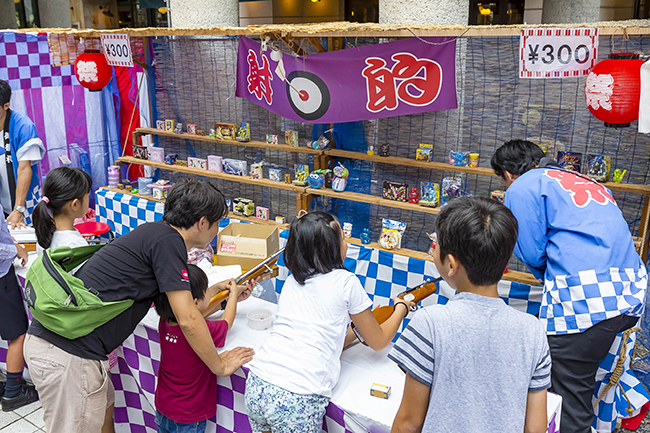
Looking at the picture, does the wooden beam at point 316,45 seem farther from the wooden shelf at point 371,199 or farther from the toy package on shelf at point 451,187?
the toy package on shelf at point 451,187

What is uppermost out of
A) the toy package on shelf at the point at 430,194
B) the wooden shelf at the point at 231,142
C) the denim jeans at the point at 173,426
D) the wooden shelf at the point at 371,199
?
the wooden shelf at the point at 231,142

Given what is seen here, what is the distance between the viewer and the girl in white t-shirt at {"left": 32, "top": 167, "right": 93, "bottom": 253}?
8.86ft

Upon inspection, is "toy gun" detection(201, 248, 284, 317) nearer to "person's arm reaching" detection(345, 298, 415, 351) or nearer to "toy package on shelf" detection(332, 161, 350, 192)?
"person's arm reaching" detection(345, 298, 415, 351)

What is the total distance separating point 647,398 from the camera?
3.22 m

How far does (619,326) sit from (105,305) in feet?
7.89

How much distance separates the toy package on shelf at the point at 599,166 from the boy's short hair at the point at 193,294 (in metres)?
2.83

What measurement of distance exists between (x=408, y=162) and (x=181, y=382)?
8.64ft

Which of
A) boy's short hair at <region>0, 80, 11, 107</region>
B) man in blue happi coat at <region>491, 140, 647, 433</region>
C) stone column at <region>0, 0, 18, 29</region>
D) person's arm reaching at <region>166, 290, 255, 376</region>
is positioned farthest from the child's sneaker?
stone column at <region>0, 0, 18, 29</region>

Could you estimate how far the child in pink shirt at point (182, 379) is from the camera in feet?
7.06

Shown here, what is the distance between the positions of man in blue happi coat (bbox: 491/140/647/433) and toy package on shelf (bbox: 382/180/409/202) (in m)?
1.48

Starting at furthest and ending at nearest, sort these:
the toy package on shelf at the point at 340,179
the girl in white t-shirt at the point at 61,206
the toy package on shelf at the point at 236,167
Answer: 1. the toy package on shelf at the point at 236,167
2. the toy package on shelf at the point at 340,179
3. the girl in white t-shirt at the point at 61,206

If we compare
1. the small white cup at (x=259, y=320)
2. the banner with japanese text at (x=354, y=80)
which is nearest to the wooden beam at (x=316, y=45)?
the banner with japanese text at (x=354, y=80)

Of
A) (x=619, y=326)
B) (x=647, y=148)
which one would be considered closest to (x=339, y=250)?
(x=619, y=326)

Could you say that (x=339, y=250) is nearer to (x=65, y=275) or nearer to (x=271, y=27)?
(x=65, y=275)
